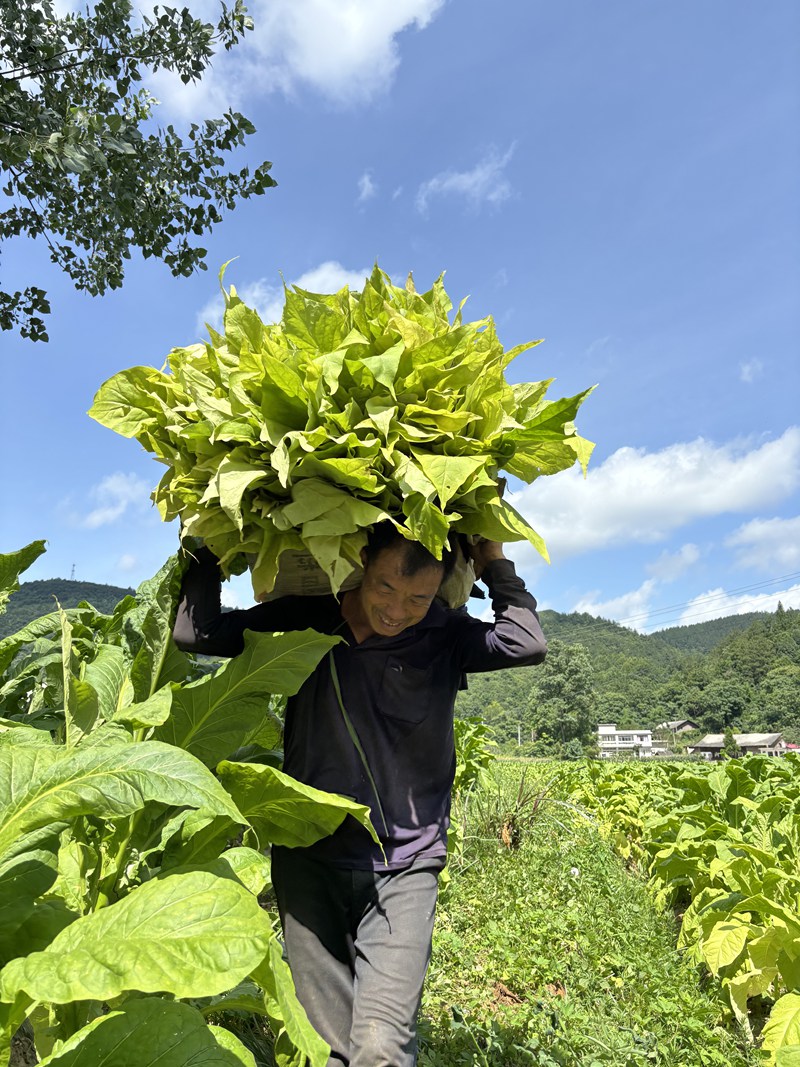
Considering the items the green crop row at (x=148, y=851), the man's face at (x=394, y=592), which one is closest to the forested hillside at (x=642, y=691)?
the man's face at (x=394, y=592)

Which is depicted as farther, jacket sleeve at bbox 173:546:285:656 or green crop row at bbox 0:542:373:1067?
jacket sleeve at bbox 173:546:285:656

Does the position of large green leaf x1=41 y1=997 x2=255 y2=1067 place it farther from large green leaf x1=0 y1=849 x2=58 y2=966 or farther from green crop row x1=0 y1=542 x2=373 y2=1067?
large green leaf x1=0 y1=849 x2=58 y2=966

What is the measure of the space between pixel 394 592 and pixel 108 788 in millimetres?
1007

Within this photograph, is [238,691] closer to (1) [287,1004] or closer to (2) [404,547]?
(2) [404,547]

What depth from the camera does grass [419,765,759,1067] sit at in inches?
141

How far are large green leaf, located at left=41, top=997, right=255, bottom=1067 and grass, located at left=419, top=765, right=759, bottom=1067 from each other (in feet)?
8.20

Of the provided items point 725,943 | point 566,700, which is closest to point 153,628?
point 725,943

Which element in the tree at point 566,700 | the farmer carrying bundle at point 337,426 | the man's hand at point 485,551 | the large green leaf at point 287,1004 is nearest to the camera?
the large green leaf at point 287,1004

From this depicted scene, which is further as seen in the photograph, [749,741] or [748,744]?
[749,741]

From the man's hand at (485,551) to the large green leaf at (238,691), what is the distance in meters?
0.64

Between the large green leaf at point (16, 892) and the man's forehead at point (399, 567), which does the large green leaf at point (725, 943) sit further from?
the large green leaf at point (16, 892)

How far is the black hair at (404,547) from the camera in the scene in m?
2.05

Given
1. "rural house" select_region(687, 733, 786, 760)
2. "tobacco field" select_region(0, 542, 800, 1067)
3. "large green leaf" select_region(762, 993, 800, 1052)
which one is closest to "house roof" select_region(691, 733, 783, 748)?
"rural house" select_region(687, 733, 786, 760)

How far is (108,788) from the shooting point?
4.10ft
